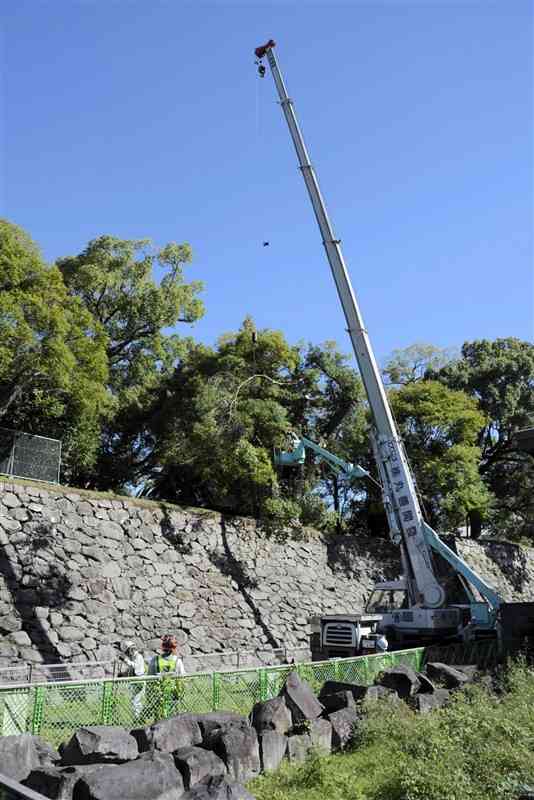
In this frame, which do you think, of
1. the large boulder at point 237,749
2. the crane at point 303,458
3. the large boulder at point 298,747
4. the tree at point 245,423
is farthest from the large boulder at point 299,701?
the tree at point 245,423

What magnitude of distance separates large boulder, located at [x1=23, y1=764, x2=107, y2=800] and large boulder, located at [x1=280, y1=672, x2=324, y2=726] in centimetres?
332

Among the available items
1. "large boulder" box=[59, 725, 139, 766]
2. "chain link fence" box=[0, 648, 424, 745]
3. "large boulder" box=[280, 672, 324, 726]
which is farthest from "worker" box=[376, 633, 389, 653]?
"large boulder" box=[59, 725, 139, 766]

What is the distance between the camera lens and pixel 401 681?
34.6ft

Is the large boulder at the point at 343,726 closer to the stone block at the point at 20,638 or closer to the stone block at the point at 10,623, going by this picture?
the stone block at the point at 20,638

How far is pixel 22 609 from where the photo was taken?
14547mm

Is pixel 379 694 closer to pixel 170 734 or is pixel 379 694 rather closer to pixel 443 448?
pixel 170 734

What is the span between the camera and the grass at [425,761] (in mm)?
6082

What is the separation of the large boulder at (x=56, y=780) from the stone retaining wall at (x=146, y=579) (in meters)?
8.47

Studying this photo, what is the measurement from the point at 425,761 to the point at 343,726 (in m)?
2.04

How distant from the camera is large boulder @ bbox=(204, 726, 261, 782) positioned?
280 inches

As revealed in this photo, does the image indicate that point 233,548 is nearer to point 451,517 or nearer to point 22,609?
point 22,609

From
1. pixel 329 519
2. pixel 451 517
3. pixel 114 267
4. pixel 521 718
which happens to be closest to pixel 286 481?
pixel 329 519

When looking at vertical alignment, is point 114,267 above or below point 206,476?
above

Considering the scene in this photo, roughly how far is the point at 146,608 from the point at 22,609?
11.2 feet
